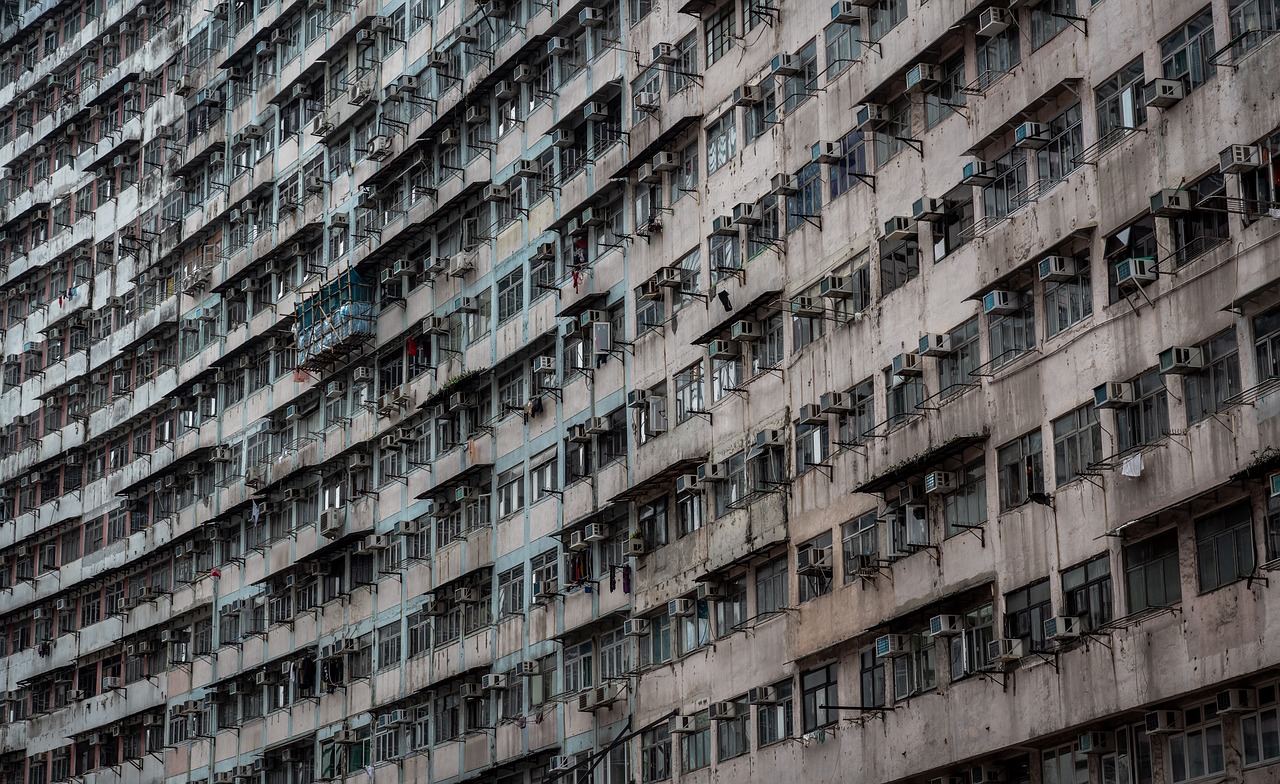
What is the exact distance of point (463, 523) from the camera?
142ft

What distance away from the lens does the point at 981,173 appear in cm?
3089

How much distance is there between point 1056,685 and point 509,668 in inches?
597

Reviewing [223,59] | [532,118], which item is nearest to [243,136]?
[223,59]

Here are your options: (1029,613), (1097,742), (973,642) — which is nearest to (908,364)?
(973,642)

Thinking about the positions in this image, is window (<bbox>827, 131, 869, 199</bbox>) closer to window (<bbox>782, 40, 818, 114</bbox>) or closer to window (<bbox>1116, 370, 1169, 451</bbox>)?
window (<bbox>782, 40, 818, 114</bbox>)

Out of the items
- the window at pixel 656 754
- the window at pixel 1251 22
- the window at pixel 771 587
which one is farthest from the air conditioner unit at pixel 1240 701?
the window at pixel 656 754

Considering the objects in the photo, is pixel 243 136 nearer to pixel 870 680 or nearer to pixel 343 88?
pixel 343 88

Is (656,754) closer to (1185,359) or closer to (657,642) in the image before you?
(657,642)

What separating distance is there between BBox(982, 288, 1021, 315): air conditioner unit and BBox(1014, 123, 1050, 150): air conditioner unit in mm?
2004

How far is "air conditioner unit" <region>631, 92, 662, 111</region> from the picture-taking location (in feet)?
129

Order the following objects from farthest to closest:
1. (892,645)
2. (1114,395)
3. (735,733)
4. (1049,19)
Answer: (735,733) → (892,645) → (1049,19) → (1114,395)

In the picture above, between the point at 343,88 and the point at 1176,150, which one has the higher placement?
the point at 343,88

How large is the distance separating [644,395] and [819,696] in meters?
7.27

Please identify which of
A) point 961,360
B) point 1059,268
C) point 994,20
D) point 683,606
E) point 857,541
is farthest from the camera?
point 683,606
